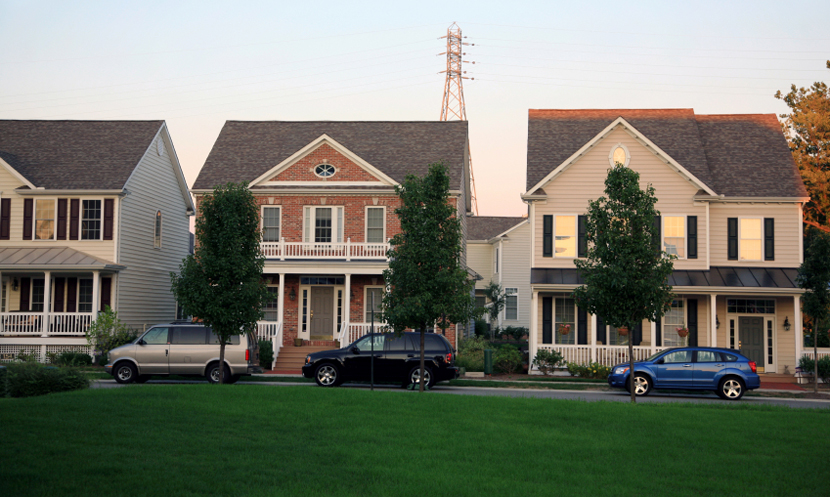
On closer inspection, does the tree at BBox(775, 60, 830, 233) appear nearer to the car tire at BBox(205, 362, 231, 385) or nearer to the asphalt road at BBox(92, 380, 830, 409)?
the asphalt road at BBox(92, 380, 830, 409)

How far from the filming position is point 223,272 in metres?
18.6

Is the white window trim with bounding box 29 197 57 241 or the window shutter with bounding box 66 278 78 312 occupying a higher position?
the white window trim with bounding box 29 197 57 241

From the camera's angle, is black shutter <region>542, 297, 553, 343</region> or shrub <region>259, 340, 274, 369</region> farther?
black shutter <region>542, 297, 553, 343</region>

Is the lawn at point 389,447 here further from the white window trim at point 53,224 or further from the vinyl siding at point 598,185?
the white window trim at point 53,224

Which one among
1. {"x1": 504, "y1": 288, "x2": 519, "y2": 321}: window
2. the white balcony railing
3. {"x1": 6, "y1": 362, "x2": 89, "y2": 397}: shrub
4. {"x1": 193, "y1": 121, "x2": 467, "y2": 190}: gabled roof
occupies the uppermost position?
{"x1": 193, "y1": 121, "x2": 467, "y2": 190}: gabled roof

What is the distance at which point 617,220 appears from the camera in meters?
18.2

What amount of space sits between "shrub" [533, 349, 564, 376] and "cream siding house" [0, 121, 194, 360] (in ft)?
55.2

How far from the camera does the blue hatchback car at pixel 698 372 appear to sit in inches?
800

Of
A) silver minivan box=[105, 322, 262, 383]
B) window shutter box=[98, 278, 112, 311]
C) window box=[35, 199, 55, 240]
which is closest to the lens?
silver minivan box=[105, 322, 262, 383]

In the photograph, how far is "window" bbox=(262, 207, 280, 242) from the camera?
30.0 m

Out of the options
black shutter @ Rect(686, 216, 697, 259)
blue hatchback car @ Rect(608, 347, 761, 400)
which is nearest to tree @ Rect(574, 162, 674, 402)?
blue hatchback car @ Rect(608, 347, 761, 400)

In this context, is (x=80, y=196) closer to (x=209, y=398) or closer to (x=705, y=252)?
(x=209, y=398)

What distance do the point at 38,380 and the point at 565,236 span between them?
18866 millimetres

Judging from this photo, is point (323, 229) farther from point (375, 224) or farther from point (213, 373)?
point (213, 373)
